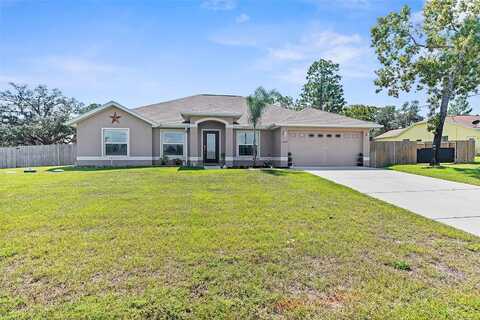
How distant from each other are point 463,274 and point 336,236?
1651 mm

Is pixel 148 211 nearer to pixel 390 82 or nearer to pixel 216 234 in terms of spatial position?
pixel 216 234

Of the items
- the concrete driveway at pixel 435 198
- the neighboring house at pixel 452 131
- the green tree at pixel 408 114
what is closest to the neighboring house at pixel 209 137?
the concrete driveway at pixel 435 198

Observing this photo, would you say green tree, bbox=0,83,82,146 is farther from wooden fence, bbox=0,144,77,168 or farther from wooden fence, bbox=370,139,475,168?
wooden fence, bbox=370,139,475,168

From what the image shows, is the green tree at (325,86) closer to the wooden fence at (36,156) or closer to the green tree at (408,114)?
the green tree at (408,114)

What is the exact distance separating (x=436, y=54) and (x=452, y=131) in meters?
22.7

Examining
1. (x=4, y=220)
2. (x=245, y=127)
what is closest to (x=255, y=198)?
(x=4, y=220)

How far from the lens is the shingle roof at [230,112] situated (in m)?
17.4

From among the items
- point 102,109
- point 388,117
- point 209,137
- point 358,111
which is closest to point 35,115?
point 102,109

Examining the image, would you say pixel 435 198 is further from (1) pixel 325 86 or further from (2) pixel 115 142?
(1) pixel 325 86

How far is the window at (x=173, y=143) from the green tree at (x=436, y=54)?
1442 cm

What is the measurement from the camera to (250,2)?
10016mm

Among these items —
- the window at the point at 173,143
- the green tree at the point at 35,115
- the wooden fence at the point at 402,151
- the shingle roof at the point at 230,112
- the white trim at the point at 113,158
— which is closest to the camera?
the white trim at the point at 113,158

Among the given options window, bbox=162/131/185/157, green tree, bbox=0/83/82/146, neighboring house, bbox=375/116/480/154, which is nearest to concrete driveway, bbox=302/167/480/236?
window, bbox=162/131/185/157

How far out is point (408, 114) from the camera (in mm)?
62719
